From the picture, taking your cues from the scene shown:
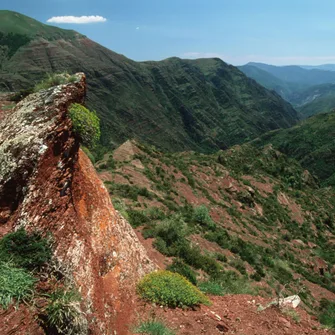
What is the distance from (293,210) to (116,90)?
171 metres

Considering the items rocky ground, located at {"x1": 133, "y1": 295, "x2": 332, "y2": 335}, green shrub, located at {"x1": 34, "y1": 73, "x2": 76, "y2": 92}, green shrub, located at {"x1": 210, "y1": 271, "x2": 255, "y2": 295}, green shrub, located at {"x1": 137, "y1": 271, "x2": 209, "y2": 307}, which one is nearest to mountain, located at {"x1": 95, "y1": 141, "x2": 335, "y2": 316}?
green shrub, located at {"x1": 210, "y1": 271, "x2": 255, "y2": 295}

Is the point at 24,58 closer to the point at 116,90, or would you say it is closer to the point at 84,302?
the point at 116,90

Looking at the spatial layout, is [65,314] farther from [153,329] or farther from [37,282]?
[153,329]

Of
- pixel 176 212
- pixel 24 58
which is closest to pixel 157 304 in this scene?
pixel 176 212

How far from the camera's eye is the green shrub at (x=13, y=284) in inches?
227

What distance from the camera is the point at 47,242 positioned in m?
6.89

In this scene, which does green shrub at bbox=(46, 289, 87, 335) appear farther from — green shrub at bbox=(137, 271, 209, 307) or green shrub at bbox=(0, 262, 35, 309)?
green shrub at bbox=(137, 271, 209, 307)

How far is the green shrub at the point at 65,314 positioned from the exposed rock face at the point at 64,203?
540mm

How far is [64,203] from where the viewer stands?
25.5ft

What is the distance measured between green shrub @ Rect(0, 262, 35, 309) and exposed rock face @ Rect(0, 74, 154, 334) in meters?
0.90

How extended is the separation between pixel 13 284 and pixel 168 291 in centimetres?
429

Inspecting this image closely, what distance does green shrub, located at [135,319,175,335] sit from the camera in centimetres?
724

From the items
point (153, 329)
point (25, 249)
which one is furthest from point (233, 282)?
point (25, 249)

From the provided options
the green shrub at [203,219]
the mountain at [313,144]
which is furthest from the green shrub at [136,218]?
the mountain at [313,144]
